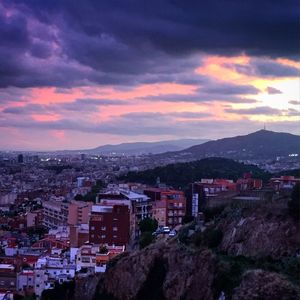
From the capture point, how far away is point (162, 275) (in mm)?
18047

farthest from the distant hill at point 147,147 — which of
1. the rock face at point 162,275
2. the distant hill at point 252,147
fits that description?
the rock face at point 162,275

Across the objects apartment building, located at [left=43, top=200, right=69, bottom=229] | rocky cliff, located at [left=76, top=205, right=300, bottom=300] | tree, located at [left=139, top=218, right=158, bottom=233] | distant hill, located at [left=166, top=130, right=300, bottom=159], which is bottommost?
apartment building, located at [left=43, top=200, right=69, bottom=229]

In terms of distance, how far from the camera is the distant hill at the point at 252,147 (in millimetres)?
104062

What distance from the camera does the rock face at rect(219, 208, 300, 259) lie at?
51.2 ft

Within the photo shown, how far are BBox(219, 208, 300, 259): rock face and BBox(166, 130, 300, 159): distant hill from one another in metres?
79.8

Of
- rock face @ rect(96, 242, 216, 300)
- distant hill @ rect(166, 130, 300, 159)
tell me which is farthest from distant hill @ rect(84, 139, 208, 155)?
rock face @ rect(96, 242, 216, 300)

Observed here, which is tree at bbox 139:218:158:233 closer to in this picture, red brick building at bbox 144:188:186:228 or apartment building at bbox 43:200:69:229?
red brick building at bbox 144:188:186:228

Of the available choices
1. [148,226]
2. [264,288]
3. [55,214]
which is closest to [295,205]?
[264,288]

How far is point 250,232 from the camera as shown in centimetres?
1722

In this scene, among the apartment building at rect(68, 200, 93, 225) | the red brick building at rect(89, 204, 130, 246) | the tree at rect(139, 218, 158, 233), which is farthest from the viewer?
the apartment building at rect(68, 200, 93, 225)

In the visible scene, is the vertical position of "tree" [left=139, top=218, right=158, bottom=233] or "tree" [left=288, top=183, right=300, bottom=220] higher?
"tree" [left=288, top=183, right=300, bottom=220]

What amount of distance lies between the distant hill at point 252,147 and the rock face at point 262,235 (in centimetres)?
7976

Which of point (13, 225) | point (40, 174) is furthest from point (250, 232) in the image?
point (40, 174)

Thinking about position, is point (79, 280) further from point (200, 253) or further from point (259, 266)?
point (259, 266)
